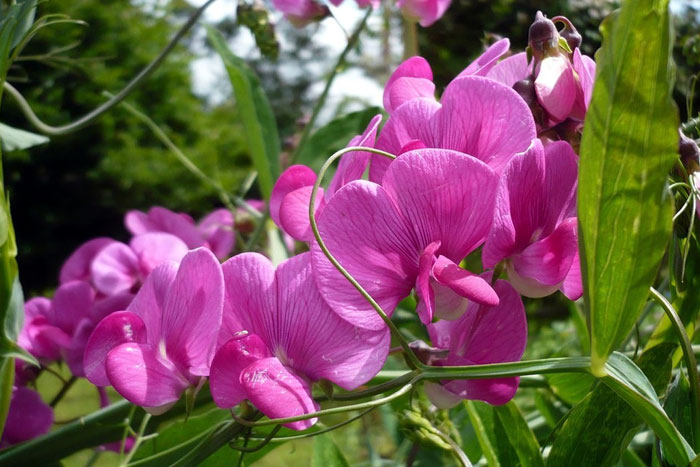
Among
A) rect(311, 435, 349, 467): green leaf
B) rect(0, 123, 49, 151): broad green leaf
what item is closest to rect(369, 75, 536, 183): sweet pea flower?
rect(311, 435, 349, 467): green leaf

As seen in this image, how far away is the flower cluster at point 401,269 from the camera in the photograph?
313 millimetres

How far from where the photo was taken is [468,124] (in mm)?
339

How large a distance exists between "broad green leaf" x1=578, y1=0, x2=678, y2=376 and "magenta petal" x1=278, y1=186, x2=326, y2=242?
0.16 meters

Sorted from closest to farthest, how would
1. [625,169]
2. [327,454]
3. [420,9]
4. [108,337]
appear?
[625,169]
[108,337]
[327,454]
[420,9]

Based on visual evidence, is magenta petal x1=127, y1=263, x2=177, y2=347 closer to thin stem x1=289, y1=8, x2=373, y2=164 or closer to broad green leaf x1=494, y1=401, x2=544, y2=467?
broad green leaf x1=494, y1=401, x2=544, y2=467

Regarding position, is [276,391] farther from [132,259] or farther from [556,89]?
[132,259]

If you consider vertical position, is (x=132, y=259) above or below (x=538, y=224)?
below

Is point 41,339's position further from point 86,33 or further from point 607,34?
point 86,33

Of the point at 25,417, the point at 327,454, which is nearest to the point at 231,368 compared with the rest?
the point at 327,454

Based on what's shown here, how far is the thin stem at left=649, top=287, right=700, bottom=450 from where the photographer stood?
0.31m

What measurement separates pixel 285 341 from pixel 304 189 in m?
0.09

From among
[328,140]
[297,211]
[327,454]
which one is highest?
[297,211]

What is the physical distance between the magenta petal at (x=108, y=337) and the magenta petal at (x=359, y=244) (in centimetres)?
11

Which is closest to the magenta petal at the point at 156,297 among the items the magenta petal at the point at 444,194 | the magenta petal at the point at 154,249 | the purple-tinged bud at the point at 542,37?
the magenta petal at the point at 444,194
